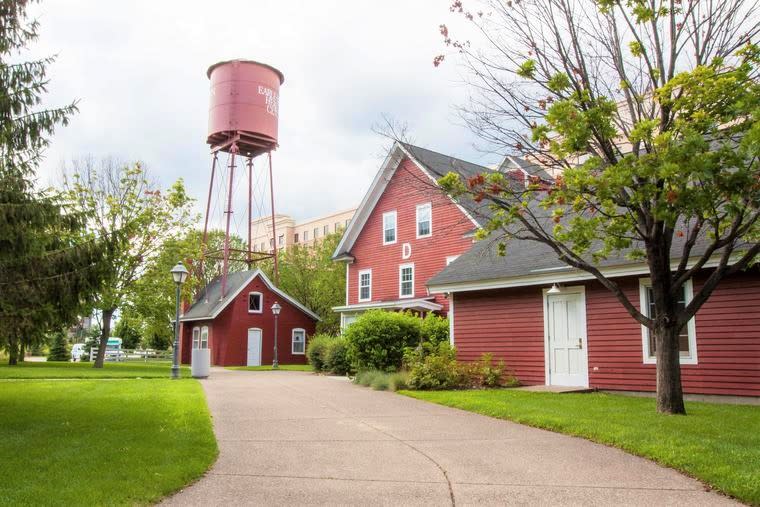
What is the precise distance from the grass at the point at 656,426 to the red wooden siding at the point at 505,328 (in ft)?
7.68

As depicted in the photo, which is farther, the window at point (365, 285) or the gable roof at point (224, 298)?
the gable roof at point (224, 298)

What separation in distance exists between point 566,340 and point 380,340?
494 centimetres

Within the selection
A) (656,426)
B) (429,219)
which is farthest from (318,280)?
(656,426)

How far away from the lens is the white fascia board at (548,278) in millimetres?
12992

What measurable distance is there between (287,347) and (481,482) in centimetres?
3060

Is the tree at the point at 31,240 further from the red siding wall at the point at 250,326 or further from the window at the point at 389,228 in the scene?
the red siding wall at the point at 250,326

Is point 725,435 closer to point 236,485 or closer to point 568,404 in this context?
point 568,404

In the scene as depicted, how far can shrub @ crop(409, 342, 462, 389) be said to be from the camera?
Result: 14.6 meters

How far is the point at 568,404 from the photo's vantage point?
11.1m

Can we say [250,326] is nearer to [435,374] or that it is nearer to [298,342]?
[298,342]

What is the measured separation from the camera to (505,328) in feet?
52.5

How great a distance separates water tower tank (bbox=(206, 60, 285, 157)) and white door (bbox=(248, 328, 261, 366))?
32.5 ft

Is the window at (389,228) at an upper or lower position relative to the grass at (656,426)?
upper

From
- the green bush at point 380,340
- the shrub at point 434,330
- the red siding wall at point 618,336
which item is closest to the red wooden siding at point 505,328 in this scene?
the red siding wall at point 618,336
